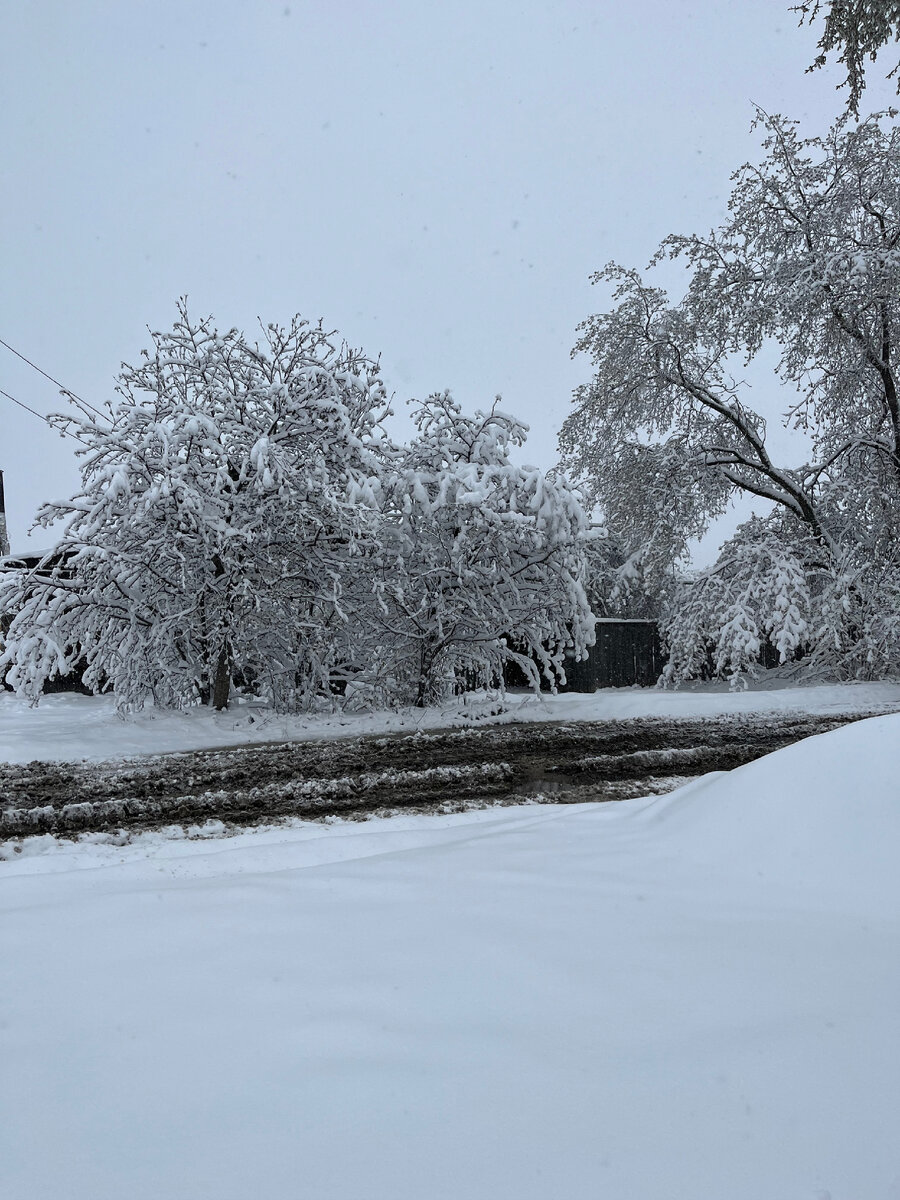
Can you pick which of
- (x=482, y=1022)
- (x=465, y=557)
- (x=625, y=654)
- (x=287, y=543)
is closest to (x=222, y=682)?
(x=287, y=543)

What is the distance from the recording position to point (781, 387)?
15.7m

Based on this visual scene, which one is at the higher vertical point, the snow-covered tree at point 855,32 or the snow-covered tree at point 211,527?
the snow-covered tree at point 855,32

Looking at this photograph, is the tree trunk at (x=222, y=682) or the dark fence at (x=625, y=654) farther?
the dark fence at (x=625, y=654)

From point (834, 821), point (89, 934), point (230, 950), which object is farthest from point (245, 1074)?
point (834, 821)

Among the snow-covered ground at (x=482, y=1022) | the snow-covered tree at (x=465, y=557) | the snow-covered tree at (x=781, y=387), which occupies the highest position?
the snow-covered tree at (x=781, y=387)

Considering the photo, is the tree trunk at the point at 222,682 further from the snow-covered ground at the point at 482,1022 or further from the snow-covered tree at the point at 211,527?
the snow-covered ground at the point at 482,1022

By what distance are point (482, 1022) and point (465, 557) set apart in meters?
9.15

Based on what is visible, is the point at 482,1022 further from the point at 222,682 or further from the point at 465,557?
the point at 222,682

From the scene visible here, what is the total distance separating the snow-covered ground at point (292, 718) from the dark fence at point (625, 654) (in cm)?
636

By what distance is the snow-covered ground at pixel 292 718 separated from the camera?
340 inches

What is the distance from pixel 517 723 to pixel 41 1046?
28.9 ft

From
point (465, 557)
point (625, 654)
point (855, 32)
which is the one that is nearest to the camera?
point (855, 32)

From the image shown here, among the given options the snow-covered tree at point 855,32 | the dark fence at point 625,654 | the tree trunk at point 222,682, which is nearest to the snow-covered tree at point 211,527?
the tree trunk at point 222,682

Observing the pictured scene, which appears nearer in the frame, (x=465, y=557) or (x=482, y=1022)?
(x=482, y=1022)
